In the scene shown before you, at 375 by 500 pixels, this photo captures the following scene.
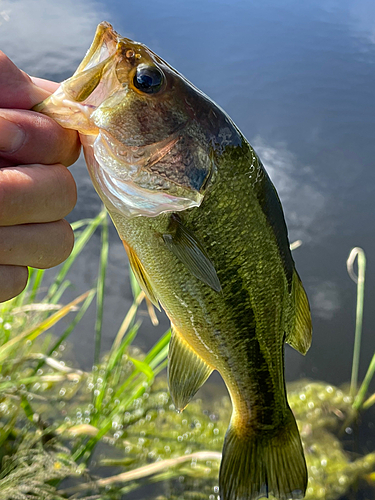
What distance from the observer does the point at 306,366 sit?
338cm

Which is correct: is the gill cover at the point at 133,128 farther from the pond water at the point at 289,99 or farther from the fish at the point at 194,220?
the pond water at the point at 289,99

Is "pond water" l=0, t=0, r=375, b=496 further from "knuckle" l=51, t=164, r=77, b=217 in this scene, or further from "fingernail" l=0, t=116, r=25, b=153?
"fingernail" l=0, t=116, r=25, b=153

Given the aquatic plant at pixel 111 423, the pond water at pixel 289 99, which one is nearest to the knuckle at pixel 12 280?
the aquatic plant at pixel 111 423

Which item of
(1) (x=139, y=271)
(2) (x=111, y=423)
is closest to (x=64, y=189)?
(1) (x=139, y=271)

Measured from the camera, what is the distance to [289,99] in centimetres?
659

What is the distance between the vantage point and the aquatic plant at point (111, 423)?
81.4 inches

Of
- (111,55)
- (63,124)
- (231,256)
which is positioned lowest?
(231,256)

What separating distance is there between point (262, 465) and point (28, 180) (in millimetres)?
1199

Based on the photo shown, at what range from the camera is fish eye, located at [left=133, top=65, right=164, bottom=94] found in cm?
100

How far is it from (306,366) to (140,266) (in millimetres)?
2607

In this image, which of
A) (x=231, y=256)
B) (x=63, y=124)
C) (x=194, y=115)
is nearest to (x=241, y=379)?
(x=231, y=256)

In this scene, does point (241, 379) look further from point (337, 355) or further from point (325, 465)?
point (337, 355)

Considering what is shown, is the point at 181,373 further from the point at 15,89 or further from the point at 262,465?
the point at 15,89

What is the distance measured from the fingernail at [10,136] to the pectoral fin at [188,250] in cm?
40
